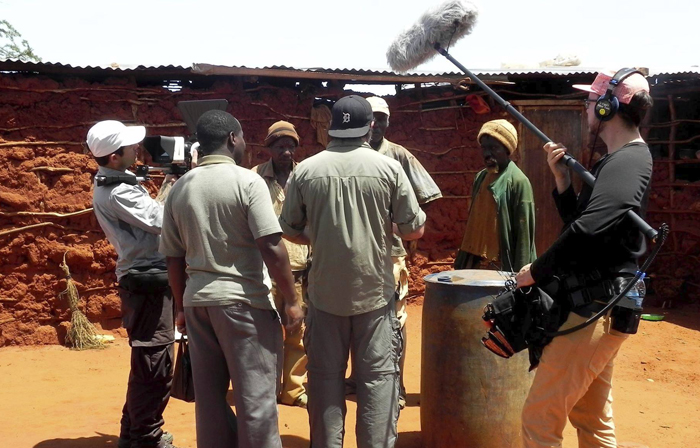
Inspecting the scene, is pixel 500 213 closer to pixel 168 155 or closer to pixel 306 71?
pixel 168 155

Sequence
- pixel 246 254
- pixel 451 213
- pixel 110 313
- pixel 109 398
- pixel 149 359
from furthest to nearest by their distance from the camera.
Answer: pixel 451 213
pixel 110 313
pixel 109 398
pixel 149 359
pixel 246 254

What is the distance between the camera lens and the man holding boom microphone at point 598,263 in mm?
2689

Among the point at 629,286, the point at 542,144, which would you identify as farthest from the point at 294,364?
the point at 542,144

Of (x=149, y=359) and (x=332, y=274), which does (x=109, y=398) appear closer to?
(x=149, y=359)

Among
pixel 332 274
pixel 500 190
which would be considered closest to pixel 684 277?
pixel 500 190

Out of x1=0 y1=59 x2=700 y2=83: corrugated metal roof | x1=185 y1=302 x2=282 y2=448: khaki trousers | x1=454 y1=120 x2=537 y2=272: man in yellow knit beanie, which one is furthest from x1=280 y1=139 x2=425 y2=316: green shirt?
x1=0 y1=59 x2=700 y2=83: corrugated metal roof

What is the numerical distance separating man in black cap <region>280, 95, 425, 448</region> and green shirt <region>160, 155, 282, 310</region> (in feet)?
1.03

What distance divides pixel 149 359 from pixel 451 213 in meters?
5.52

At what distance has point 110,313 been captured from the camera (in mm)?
7496

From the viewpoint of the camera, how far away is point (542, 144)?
903 cm

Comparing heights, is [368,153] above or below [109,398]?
above

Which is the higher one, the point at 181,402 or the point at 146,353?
the point at 146,353

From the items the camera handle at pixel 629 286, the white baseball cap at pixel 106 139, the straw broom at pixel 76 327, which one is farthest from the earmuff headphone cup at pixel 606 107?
the straw broom at pixel 76 327

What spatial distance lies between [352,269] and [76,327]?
477cm
